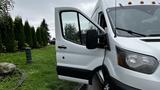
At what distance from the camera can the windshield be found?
5961 mm

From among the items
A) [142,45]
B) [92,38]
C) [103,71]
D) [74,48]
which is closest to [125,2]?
[74,48]

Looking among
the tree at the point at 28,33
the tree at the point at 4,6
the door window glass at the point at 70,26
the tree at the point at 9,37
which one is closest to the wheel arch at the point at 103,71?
the door window glass at the point at 70,26

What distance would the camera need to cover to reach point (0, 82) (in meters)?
9.95

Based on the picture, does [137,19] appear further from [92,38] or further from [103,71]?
[103,71]

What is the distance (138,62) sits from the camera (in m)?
4.97

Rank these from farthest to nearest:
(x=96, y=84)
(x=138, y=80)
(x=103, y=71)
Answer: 1. (x=96, y=84)
2. (x=103, y=71)
3. (x=138, y=80)

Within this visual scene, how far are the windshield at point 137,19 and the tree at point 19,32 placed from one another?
1722 cm

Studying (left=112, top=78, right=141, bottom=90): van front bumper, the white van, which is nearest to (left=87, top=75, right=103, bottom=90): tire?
the white van

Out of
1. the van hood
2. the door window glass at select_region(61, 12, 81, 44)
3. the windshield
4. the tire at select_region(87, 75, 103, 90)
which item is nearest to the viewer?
the van hood

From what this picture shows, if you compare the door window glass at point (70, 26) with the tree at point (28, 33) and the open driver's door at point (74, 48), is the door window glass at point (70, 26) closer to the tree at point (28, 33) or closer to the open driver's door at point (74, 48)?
the open driver's door at point (74, 48)

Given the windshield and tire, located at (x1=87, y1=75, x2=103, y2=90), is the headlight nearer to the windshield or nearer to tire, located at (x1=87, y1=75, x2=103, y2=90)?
the windshield

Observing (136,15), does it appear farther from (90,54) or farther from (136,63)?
(136,63)

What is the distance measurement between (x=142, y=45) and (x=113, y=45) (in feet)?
1.88

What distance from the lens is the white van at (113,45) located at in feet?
16.3
